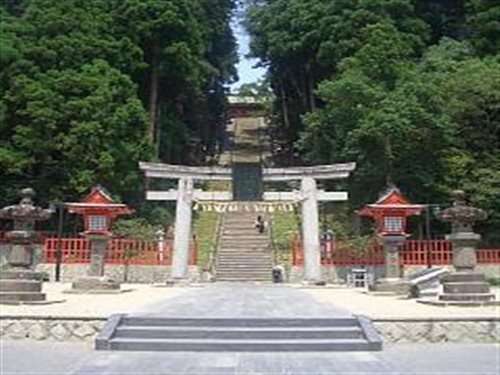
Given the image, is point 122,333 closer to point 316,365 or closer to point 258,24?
point 316,365

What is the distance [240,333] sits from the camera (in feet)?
34.4

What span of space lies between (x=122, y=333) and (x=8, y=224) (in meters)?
24.1

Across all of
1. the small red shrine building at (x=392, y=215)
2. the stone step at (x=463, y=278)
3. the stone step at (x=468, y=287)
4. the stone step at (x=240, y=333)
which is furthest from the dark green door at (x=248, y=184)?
the stone step at (x=240, y=333)

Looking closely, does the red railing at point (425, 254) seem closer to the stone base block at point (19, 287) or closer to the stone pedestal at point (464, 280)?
the stone pedestal at point (464, 280)

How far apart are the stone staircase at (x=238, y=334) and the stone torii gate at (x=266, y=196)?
14150 mm

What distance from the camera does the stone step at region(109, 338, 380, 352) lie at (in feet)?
32.9

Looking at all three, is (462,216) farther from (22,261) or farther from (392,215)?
(22,261)

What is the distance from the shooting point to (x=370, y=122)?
27984mm

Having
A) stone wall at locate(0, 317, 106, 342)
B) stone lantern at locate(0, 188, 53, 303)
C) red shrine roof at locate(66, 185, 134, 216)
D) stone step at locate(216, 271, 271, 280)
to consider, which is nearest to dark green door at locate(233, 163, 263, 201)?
stone step at locate(216, 271, 271, 280)

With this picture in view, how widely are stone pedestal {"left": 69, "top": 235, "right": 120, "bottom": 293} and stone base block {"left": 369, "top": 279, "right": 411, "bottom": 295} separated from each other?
7.35 metres

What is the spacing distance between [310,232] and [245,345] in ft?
51.7

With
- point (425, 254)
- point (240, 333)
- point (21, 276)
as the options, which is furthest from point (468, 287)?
point (425, 254)

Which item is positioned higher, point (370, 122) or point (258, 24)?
point (258, 24)

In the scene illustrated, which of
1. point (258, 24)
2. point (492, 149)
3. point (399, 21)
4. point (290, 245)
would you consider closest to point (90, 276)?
point (290, 245)
